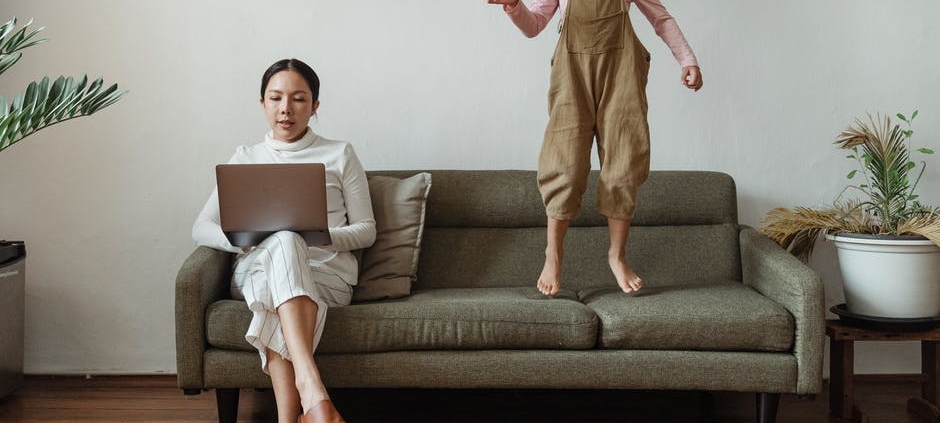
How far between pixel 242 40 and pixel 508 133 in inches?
41.0

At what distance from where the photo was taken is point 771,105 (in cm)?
312

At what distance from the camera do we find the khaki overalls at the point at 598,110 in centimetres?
249

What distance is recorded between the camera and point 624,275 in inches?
102

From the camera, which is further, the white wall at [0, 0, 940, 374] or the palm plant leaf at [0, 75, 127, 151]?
the white wall at [0, 0, 940, 374]

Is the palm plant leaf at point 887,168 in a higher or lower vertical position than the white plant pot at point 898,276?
higher

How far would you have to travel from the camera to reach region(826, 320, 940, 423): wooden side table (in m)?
2.61

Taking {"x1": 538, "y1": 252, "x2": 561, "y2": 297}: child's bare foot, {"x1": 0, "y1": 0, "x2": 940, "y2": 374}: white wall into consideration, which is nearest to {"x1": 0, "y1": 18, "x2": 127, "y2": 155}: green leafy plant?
{"x1": 0, "y1": 0, "x2": 940, "y2": 374}: white wall

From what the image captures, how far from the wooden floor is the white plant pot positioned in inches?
14.0

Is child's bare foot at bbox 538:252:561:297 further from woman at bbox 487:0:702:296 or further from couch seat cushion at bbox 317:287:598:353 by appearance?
couch seat cushion at bbox 317:287:598:353

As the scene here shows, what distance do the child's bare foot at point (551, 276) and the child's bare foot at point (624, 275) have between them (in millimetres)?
178

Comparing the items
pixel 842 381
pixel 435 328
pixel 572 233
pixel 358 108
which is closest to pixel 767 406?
pixel 842 381

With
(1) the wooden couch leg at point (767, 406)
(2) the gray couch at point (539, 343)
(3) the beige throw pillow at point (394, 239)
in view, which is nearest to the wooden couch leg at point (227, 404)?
(2) the gray couch at point (539, 343)

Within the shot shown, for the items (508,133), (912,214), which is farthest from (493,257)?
(912,214)

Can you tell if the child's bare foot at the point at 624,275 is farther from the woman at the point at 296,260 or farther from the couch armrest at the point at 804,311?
the woman at the point at 296,260
